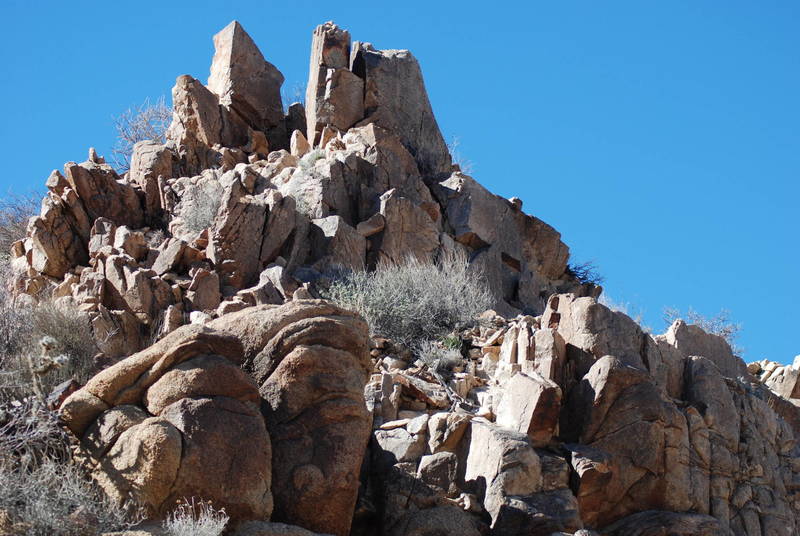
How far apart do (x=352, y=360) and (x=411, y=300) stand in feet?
24.0

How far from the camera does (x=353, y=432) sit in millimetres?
12547

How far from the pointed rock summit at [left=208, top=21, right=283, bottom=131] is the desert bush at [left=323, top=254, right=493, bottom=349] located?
842cm

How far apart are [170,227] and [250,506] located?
41.0 feet

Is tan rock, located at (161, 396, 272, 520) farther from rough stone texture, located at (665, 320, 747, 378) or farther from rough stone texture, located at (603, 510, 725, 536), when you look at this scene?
rough stone texture, located at (665, 320, 747, 378)

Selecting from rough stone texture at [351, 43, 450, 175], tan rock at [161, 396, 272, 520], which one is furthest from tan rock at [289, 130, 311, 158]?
tan rock at [161, 396, 272, 520]

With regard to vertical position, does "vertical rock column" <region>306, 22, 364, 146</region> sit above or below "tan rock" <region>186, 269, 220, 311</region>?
above

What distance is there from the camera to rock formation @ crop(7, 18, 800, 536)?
1180cm

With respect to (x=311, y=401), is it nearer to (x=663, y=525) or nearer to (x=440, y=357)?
(x=663, y=525)

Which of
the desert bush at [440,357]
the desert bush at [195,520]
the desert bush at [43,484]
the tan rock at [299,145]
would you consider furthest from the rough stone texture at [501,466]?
the tan rock at [299,145]

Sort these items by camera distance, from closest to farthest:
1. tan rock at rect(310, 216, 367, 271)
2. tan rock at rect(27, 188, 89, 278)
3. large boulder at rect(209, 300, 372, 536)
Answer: large boulder at rect(209, 300, 372, 536), tan rock at rect(310, 216, 367, 271), tan rock at rect(27, 188, 89, 278)

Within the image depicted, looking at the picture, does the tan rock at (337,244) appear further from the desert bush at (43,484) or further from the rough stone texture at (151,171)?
the desert bush at (43,484)

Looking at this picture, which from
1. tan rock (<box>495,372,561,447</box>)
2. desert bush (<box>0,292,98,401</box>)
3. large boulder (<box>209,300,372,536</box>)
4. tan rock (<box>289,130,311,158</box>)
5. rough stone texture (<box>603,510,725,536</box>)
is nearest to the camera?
large boulder (<box>209,300,372,536</box>)

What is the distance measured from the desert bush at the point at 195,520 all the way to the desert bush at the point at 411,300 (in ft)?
26.4

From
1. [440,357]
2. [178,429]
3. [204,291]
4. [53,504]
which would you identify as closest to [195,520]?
[178,429]
